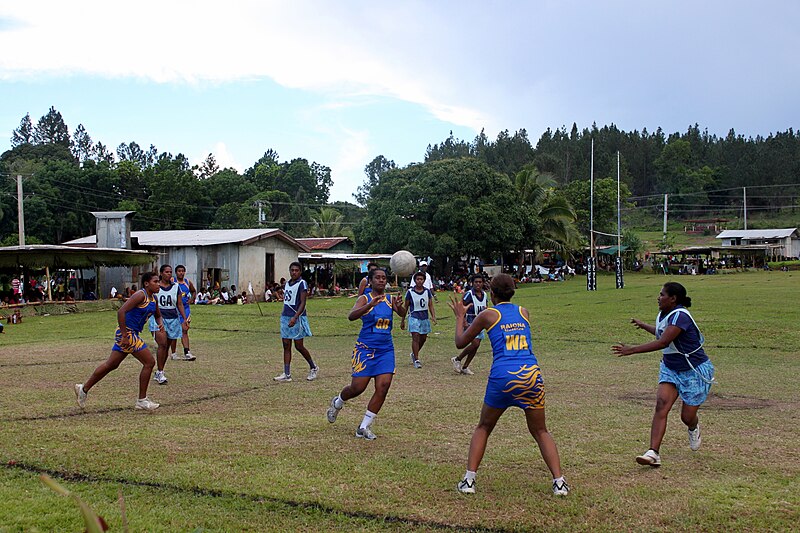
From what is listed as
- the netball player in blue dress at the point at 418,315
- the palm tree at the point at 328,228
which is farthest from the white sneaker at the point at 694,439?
the palm tree at the point at 328,228

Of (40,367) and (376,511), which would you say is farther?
(40,367)

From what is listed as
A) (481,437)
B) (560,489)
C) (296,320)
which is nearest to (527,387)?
(481,437)

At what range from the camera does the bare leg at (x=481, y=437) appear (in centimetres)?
628

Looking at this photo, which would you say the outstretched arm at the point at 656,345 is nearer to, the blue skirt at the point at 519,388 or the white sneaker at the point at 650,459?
the white sneaker at the point at 650,459

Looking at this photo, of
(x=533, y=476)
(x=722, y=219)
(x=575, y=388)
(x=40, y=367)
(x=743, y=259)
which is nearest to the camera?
(x=533, y=476)

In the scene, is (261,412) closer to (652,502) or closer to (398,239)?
(652,502)

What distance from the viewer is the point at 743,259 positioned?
71.2 meters

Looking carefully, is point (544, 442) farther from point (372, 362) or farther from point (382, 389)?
point (372, 362)

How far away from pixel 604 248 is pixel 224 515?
72.1 m

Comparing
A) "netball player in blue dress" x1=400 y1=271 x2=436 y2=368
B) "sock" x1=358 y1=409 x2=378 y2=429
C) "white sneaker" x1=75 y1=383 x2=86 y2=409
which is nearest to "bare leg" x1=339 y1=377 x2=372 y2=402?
"sock" x1=358 y1=409 x2=378 y2=429

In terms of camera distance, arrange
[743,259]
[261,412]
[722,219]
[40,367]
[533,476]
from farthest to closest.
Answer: [722,219]
[743,259]
[40,367]
[261,412]
[533,476]

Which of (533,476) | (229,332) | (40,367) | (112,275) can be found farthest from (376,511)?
(112,275)

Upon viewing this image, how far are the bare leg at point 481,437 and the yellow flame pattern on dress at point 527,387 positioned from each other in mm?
214

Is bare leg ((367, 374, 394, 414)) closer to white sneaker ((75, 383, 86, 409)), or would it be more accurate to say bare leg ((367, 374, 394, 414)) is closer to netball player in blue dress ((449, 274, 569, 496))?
netball player in blue dress ((449, 274, 569, 496))
